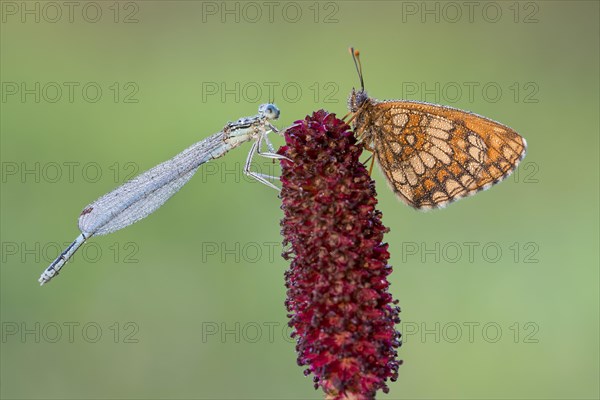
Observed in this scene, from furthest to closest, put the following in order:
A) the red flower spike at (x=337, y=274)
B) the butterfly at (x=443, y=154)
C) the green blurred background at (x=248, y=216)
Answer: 1. the green blurred background at (x=248, y=216)
2. the butterfly at (x=443, y=154)
3. the red flower spike at (x=337, y=274)

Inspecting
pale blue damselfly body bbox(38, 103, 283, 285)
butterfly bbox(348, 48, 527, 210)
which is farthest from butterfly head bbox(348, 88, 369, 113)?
pale blue damselfly body bbox(38, 103, 283, 285)

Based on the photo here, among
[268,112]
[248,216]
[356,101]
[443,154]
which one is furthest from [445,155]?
[248,216]

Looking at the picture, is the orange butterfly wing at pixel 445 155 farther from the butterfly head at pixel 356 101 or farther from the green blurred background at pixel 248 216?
the green blurred background at pixel 248 216

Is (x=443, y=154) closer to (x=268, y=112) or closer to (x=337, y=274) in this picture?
(x=268, y=112)

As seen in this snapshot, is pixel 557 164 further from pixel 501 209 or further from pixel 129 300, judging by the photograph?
pixel 129 300

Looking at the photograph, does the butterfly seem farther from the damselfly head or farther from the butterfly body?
the damselfly head

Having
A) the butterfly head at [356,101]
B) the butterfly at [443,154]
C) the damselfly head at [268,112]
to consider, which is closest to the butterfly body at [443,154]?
the butterfly at [443,154]

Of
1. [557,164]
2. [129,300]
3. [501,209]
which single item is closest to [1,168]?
[129,300]
